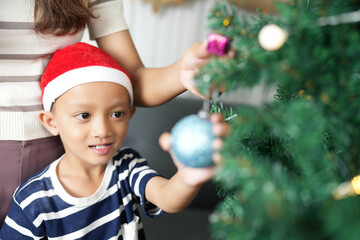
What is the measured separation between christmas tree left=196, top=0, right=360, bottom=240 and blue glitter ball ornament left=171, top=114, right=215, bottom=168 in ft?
0.15

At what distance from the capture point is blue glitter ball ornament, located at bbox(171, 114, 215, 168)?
43 cm

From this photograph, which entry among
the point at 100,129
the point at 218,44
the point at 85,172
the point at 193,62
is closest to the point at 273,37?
the point at 218,44

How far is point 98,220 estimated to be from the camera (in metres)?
0.84

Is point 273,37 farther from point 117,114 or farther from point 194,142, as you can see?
point 117,114

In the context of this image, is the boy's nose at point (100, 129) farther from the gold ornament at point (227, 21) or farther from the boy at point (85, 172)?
the gold ornament at point (227, 21)

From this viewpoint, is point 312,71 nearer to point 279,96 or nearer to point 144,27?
point 279,96

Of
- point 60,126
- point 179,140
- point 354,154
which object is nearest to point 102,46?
point 60,126

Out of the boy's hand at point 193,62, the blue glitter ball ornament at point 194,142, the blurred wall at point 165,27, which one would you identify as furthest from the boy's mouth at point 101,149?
the blurred wall at point 165,27

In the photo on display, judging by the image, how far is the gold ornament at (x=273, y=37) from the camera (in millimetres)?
383

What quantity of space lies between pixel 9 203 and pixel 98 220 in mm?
217

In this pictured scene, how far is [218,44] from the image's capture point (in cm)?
45

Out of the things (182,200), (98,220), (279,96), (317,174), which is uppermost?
(317,174)

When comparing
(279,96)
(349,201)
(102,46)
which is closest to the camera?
(349,201)

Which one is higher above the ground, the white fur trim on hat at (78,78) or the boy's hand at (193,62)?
the boy's hand at (193,62)
